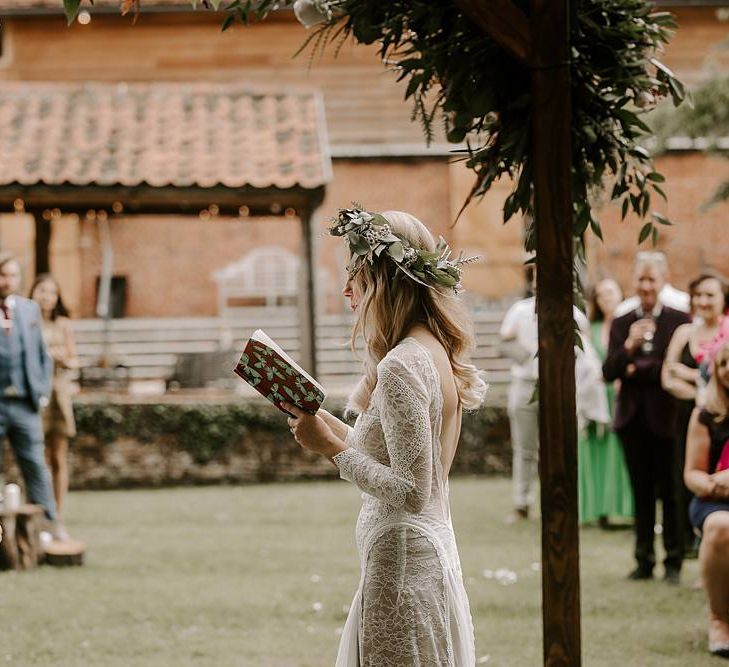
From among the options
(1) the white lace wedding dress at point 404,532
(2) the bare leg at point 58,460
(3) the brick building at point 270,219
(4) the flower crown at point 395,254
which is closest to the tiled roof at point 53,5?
(3) the brick building at point 270,219

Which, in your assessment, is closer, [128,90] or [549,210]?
[549,210]

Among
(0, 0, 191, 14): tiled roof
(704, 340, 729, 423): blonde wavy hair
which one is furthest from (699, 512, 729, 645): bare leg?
(0, 0, 191, 14): tiled roof

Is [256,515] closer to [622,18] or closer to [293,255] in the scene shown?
[622,18]

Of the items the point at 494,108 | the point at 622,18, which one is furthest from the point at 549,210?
the point at 622,18

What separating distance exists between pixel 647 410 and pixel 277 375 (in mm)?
5112

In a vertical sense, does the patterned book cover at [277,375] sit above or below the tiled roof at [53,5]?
below

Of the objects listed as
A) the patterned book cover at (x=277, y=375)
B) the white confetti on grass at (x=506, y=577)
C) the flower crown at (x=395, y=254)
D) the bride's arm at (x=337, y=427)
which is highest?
the flower crown at (x=395, y=254)

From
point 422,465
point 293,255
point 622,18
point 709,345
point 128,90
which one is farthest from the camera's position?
point 293,255

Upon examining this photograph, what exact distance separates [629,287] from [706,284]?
1481cm

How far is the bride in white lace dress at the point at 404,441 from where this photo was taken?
371 cm

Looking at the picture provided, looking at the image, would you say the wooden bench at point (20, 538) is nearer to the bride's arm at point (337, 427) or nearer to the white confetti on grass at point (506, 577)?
the white confetti on grass at point (506, 577)

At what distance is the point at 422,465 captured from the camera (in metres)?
3.72

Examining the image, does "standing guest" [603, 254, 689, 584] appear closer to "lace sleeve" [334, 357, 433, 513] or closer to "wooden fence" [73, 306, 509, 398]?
"lace sleeve" [334, 357, 433, 513]

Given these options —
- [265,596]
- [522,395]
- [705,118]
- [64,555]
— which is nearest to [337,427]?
[265,596]
